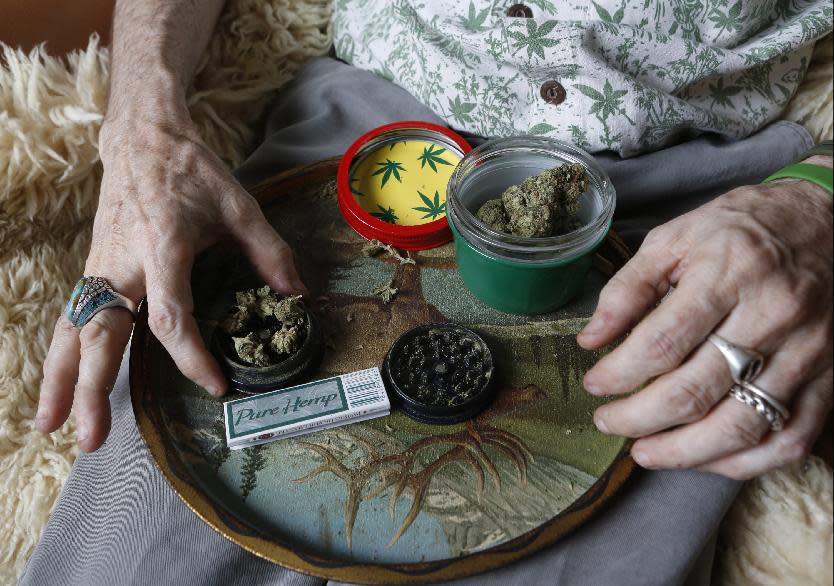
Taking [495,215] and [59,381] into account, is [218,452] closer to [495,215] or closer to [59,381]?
[59,381]

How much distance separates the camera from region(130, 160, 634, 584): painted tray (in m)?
0.60

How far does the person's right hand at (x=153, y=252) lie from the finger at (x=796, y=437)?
0.47 m

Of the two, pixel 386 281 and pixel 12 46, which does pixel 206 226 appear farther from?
pixel 12 46

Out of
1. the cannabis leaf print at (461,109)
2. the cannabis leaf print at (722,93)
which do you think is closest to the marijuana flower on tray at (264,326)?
the cannabis leaf print at (461,109)

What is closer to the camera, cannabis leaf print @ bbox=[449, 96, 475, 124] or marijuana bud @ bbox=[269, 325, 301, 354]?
marijuana bud @ bbox=[269, 325, 301, 354]

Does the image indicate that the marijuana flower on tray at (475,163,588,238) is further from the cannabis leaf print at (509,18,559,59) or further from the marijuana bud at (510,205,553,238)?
the cannabis leaf print at (509,18,559,59)

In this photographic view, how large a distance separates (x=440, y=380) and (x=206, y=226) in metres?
0.31

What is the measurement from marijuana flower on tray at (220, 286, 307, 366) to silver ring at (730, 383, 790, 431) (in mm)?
410

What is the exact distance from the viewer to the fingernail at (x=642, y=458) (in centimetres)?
60

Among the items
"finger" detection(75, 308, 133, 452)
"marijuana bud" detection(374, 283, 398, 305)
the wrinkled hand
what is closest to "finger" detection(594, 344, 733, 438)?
the wrinkled hand

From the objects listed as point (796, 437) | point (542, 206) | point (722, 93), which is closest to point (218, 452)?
point (542, 206)

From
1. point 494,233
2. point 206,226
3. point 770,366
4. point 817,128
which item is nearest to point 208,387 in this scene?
point 206,226

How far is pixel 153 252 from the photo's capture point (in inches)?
28.1

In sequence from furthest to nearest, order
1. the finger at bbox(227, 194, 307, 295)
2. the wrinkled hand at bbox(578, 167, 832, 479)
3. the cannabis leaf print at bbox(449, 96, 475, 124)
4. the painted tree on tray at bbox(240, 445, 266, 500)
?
the cannabis leaf print at bbox(449, 96, 475, 124) → the finger at bbox(227, 194, 307, 295) → the painted tree on tray at bbox(240, 445, 266, 500) → the wrinkled hand at bbox(578, 167, 832, 479)
